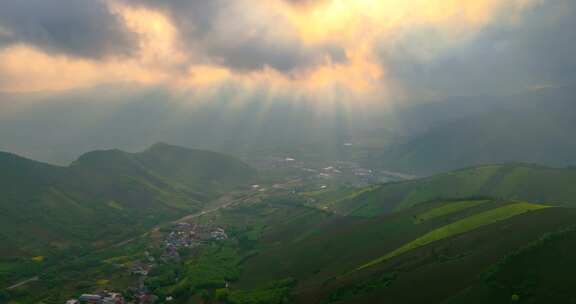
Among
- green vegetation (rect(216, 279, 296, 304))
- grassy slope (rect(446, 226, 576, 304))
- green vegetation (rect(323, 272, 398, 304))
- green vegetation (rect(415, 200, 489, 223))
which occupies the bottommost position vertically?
green vegetation (rect(216, 279, 296, 304))

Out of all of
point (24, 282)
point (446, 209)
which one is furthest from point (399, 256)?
point (24, 282)

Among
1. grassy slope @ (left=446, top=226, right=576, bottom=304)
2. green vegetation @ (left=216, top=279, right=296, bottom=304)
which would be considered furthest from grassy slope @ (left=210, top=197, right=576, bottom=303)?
grassy slope @ (left=446, top=226, right=576, bottom=304)

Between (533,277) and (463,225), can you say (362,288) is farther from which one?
(463,225)

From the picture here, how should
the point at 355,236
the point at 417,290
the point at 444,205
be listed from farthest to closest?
the point at 444,205, the point at 355,236, the point at 417,290

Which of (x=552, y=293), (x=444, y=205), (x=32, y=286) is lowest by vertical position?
(x=32, y=286)

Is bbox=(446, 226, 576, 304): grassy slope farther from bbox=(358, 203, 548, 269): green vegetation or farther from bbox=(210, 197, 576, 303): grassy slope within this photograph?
bbox=(358, 203, 548, 269): green vegetation

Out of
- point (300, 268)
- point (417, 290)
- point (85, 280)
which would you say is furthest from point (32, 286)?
point (417, 290)

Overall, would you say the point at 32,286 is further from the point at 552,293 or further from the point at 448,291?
the point at 552,293
